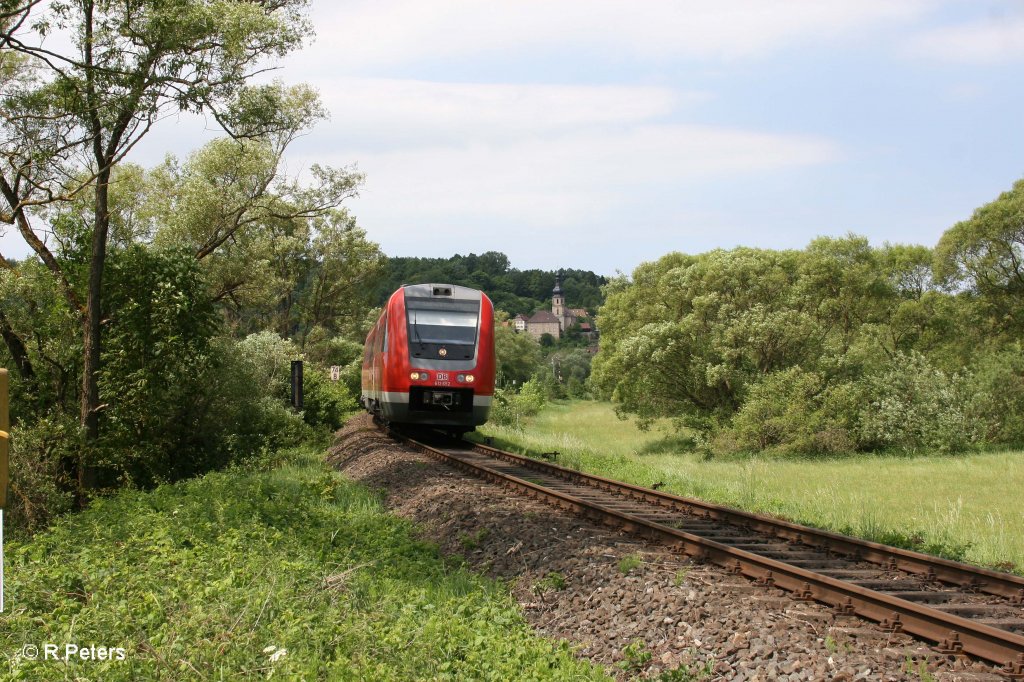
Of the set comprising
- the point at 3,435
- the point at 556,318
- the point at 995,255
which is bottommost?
the point at 3,435

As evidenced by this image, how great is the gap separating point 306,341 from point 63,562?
39.5 m

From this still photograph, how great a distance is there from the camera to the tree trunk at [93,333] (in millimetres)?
15672

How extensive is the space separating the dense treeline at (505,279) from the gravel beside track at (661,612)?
184 feet

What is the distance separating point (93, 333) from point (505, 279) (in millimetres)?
137756

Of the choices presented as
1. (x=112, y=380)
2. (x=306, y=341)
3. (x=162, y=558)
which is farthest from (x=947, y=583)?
(x=306, y=341)

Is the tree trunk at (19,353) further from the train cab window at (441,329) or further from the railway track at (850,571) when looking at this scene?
the railway track at (850,571)

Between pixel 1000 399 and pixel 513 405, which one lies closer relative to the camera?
pixel 1000 399

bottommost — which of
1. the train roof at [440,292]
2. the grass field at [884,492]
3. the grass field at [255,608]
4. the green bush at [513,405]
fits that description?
the green bush at [513,405]

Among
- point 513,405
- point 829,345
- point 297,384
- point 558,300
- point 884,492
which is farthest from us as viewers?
point 558,300

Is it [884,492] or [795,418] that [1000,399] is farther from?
[884,492]

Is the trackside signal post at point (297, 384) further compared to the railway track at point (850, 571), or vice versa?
the trackside signal post at point (297, 384)

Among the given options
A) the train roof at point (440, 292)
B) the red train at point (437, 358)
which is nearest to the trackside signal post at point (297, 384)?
the red train at point (437, 358)

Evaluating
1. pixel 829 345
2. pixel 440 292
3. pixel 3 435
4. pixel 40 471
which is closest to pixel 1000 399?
pixel 829 345

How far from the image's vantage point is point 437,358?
1891cm
